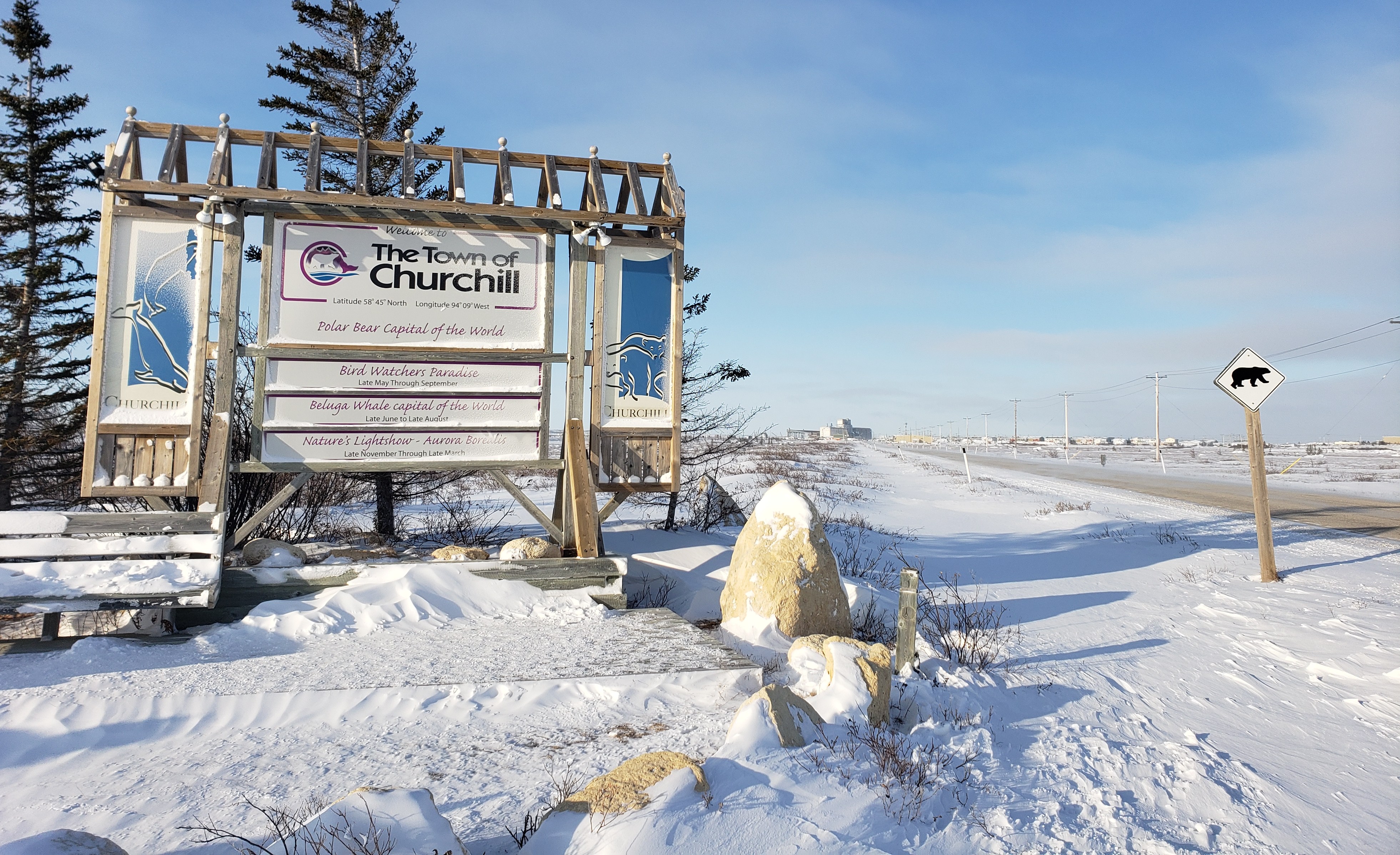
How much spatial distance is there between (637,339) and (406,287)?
2529 mm

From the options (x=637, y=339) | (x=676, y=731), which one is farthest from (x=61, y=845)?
(x=637, y=339)

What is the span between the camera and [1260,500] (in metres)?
9.72

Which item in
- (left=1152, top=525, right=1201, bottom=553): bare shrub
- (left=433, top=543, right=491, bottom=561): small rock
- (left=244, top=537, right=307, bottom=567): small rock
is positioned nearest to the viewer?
(left=244, top=537, right=307, bottom=567): small rock

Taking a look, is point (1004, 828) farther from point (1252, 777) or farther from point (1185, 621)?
point (1185, 621)

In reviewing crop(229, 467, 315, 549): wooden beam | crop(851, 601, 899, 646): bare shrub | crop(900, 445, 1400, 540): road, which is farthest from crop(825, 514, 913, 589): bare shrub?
crop(900, 445, 1400, 540): road

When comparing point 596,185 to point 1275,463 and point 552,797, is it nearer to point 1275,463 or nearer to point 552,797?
point 552,797

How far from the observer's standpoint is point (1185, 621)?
7.43 m

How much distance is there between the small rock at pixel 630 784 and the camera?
9.78ft

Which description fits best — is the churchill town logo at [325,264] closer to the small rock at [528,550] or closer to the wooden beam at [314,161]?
the wooden beam at [314,161]

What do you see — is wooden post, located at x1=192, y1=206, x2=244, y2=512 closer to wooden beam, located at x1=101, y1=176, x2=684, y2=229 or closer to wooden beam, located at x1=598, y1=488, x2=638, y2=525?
wooden beam, located at x1=101, y1=176, x2=684, y2=229

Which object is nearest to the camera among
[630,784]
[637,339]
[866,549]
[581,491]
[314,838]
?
[314,838]

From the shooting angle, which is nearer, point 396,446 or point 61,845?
point 61,845

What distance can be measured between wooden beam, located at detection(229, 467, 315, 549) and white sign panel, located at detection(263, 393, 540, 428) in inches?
22.5

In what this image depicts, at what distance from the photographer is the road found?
50.8 feet
